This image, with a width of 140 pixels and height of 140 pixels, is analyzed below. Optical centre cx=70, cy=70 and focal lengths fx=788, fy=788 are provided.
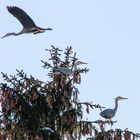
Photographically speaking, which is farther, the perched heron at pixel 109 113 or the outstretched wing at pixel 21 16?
the perched heron at pixel 109 113

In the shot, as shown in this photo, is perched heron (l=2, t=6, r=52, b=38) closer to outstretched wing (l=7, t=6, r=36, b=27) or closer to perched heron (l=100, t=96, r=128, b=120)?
outstretched wing (l=7, t=6, r=36, b=27)

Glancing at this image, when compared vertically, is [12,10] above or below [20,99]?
above

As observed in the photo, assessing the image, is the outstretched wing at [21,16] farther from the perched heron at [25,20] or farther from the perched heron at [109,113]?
the perched heron at [109,113]

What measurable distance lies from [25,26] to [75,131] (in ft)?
12.1

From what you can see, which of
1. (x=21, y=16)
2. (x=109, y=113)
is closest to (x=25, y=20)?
(x=21, y=16)

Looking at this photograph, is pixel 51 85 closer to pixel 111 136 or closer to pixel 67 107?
pixel 67 107

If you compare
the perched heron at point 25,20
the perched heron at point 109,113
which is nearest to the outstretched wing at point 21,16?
the perched heron at point 25,20

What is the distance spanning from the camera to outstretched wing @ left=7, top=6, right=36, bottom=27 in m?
22.4

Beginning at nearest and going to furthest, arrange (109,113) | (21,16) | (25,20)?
(21,16), (25,20), (109,113)

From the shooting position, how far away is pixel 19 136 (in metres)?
23.7

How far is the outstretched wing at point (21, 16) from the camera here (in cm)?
2238

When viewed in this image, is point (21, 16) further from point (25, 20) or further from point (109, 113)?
point (109, 113)

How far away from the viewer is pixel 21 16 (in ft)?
73.4

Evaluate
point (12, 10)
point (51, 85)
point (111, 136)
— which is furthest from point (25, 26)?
point (111, 136)
